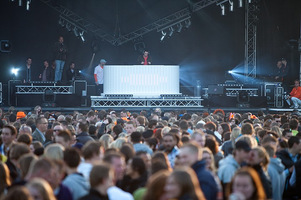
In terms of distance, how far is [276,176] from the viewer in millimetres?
6887

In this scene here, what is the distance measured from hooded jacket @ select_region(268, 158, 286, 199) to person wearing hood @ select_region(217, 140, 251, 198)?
1.46 feet

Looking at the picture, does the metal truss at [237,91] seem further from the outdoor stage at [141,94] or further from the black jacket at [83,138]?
the black jacket at [83,138]

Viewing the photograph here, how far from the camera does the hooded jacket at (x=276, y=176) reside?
6852 mm

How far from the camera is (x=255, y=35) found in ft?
88.2

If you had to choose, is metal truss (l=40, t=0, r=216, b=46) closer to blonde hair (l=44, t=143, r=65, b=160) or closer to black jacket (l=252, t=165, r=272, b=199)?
black jacket (l=252, t=165, r=272, b=199)

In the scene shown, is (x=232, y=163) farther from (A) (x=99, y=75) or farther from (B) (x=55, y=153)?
(A) (x=99, y=75)

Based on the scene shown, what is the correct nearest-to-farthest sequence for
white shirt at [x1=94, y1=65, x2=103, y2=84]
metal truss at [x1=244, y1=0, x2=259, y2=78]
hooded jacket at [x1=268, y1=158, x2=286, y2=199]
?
hooded jacket at [x1=268, y1=158, x2=286, y2=199], white shirt at [x1=94, y1=65, x2=103, y2=84], metal truss at [x1=244, y1=0, x2=259, y2=78]

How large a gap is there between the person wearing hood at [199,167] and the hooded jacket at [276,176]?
1517mm

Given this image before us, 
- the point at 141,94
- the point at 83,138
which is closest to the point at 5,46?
the point at 141,94

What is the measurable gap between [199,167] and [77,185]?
4.03 ft

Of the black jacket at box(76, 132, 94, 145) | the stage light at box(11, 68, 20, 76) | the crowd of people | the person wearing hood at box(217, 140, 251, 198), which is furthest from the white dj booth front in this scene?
the person wearing hood at box(217, 140, 251, 198)

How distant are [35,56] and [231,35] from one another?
10.2 metres

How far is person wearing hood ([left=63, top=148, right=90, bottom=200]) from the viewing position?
546cm

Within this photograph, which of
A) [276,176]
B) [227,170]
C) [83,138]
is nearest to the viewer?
[227,170]
